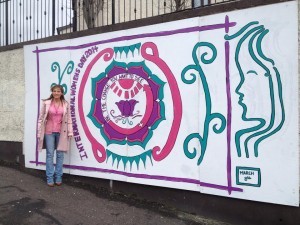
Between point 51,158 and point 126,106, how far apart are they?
1.56m

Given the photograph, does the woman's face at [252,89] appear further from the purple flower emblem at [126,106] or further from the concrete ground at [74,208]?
the purple flower emblem at [126,106]

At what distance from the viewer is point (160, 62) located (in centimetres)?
498

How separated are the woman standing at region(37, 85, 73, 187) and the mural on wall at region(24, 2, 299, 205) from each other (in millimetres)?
216

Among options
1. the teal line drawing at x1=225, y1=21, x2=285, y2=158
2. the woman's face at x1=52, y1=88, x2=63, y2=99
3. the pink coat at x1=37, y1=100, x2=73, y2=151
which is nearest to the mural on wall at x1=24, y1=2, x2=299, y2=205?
the teal line drawing at x1=225, y1=21, x2=285, y2=158

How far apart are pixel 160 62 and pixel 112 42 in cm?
98

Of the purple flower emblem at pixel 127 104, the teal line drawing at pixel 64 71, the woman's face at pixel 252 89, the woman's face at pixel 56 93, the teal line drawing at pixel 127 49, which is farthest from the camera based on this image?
the teal line drawing at pixel 64 71

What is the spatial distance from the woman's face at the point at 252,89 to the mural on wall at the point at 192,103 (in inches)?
0.5

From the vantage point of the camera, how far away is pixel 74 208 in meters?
4.88

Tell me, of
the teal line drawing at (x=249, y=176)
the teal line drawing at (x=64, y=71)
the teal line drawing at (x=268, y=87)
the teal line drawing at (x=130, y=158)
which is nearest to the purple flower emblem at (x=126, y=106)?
the teal line drawing at (x=130, y=158)

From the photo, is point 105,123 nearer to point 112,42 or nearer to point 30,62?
point 112,42

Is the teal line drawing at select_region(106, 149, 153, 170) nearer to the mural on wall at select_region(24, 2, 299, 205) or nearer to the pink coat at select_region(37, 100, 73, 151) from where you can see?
the mural on wall at select_region(24, 2, 299, 205)

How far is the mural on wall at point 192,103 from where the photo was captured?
13.1 ft

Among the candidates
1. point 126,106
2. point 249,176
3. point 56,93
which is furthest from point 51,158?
A: point 249,176

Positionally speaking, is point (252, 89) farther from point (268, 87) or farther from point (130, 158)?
point (130, 158)
